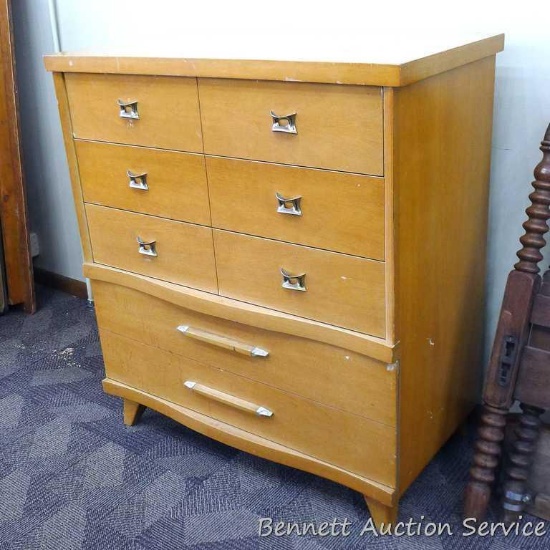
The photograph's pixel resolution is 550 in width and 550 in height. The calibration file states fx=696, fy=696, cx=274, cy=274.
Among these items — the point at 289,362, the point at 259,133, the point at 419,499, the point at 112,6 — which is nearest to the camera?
the point at 259,133

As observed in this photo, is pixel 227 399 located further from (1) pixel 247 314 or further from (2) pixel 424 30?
(2) pixel 424 30

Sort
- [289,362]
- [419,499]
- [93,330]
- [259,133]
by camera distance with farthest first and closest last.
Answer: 1. [93,330]
2. [419,499]
3. [289,362]
4. [259,133]

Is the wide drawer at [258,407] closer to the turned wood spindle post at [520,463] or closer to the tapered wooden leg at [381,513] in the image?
the tapered wooden leg at [381,513]

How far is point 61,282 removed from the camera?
2971 millimetres

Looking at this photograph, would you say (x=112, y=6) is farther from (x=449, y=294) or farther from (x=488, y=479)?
(x=488, y=479)

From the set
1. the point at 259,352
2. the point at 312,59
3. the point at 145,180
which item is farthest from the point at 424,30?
the point at 259,352

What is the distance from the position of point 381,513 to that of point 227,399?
1.49ft

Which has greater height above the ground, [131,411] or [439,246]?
[439,246]

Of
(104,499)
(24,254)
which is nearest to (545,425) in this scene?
(104,499)

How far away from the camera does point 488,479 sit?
5.20 ft

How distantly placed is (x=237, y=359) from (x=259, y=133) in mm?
567

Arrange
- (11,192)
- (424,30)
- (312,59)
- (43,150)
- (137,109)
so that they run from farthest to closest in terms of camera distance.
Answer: (43,150) → (11,192) → (424,30) → (137,109) → (312,59)

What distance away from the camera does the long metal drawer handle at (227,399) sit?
168 cm

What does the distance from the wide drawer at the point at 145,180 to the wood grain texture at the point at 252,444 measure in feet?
1.79
